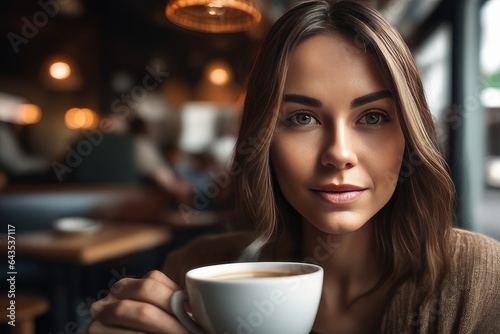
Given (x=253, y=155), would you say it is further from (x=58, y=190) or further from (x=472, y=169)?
(x=58, y=190)

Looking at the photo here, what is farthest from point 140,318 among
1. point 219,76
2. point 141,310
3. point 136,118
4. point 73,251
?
point 219,76

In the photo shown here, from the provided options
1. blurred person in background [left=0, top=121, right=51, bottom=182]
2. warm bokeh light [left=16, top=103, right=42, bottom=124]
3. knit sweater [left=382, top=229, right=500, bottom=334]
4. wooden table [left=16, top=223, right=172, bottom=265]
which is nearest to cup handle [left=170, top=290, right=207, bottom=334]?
knit sweater [left=382, top=229, right=500, bottom=334]

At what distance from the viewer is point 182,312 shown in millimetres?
489

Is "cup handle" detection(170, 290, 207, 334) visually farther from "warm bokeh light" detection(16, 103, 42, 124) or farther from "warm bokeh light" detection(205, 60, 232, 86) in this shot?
"warm bokeh light" detection(205, 60, 232, 86)

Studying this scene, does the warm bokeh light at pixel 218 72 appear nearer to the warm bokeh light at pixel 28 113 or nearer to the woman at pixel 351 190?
the warm bokeh light at pixel 28 113

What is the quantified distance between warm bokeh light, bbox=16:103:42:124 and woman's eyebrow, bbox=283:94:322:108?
4904 mm

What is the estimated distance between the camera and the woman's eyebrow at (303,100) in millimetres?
572

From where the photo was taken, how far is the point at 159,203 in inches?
169

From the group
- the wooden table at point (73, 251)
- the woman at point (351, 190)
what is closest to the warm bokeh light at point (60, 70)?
the wooden table at point (73, 251)

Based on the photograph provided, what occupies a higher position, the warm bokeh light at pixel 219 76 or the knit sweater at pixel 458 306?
the warm bokeh light at pixel 219 76

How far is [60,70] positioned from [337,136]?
5057 mm

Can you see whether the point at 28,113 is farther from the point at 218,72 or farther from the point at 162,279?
the point at 162,279

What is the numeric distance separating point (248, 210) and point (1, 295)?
1025 millimetres

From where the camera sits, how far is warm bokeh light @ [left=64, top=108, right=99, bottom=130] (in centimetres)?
519
